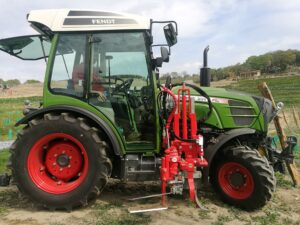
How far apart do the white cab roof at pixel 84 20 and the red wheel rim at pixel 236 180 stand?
2279mm

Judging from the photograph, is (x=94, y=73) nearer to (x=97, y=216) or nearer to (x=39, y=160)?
(x=39, y=160)

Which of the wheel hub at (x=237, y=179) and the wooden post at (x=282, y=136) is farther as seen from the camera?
the wooden post at (x=282, y=136)

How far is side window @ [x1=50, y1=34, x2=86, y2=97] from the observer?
4.91 m

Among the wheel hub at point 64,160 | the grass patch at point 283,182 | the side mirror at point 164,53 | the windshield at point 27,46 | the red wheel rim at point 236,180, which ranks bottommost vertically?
the grass patch at point 283,182

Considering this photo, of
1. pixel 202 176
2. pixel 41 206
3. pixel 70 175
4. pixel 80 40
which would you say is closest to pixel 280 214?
pixel 202 176

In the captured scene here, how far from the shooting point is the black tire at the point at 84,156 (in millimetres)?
4723

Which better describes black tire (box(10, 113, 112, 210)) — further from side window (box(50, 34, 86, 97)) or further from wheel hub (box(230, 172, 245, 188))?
wheel hub (box(230, 172, 245, 188))

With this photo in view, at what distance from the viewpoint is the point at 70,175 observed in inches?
196

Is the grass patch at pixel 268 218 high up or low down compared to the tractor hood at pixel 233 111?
down

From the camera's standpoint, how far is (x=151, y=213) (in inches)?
182

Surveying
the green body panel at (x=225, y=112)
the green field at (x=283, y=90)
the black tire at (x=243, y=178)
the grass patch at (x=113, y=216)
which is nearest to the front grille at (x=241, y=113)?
the green body panel at (x=225, y=112)

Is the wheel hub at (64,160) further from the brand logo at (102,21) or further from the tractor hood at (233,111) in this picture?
the tractor hood at (233,111)

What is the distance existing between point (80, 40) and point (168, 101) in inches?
59.9

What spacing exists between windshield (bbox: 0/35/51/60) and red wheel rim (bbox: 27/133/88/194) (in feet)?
4.86
